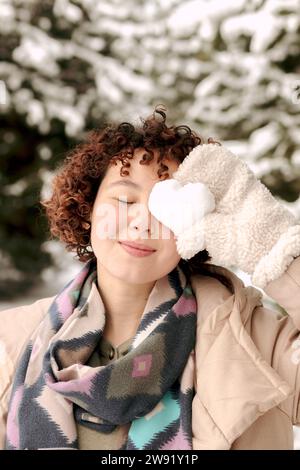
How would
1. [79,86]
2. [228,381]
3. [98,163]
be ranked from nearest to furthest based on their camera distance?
[228,381] < [98,163] < [79,86]

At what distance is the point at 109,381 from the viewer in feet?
3.91

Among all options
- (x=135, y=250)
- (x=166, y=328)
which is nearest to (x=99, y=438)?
(x=166, y=328)

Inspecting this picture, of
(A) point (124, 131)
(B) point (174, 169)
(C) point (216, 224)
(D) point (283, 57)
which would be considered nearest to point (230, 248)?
(C) point (216, 224)

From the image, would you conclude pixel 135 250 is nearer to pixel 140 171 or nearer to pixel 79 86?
pixel 140 171

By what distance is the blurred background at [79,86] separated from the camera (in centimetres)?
300

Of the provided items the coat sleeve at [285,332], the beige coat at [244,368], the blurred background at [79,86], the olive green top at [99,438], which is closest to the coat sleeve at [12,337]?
the beige coat at [244,368]

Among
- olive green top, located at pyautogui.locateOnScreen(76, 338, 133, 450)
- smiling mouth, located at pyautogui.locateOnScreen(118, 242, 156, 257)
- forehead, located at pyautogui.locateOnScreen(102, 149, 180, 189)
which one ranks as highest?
forehead, located at pyautogui.locateOnScreen(102, 149, 180, 189)

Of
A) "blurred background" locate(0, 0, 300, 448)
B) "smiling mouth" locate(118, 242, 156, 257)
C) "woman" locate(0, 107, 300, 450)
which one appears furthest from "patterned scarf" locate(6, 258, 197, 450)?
"blurred background" locate(0, 0, 300, 448)

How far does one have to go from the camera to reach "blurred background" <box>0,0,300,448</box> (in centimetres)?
300

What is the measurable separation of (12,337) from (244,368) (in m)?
0.50

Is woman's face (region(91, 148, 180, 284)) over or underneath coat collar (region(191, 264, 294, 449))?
over

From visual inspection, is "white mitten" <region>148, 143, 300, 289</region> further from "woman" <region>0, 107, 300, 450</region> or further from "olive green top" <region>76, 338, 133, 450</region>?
"olive green top" <region>76, 338, 133, 450</region>

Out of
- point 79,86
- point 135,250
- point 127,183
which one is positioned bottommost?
point 135,250

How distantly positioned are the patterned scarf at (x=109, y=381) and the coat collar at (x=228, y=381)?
0.03 metres
